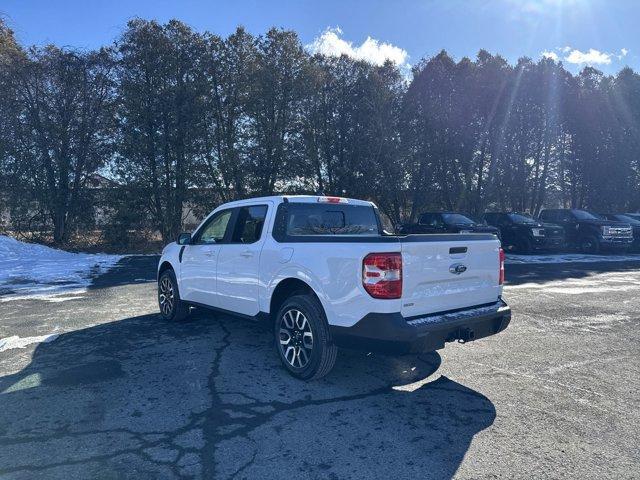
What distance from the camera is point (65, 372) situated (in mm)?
5004

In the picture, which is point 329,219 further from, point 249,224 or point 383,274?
point 383,274

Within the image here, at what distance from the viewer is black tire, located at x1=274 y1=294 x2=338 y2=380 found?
4.44 metres

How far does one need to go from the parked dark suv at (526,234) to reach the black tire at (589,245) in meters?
1.61

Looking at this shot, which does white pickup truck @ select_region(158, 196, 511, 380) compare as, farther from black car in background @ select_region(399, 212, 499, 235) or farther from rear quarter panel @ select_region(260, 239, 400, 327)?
black car in background @ select_region(399, 212, 499, 235)

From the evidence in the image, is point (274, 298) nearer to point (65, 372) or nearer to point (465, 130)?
point (65, 372)

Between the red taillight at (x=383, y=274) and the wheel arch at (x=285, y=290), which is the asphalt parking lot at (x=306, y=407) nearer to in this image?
the wheel arch at (x=285, y=290)

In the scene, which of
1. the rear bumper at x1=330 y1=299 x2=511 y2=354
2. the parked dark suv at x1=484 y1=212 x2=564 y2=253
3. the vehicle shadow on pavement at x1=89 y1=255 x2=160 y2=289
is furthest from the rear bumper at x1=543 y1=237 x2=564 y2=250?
the rear bumper at x1=330 y1=299 x2=511 y2=354

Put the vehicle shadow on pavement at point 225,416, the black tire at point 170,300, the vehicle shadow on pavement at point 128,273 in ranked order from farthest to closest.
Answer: the vehicle shadow on pavement at point 128,273 < the black tire at point 170,300 < the vehicle shadow on pavement at point 225,416

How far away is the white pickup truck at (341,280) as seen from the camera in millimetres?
4016

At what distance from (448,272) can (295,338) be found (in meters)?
1.67

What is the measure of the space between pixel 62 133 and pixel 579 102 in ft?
91.7

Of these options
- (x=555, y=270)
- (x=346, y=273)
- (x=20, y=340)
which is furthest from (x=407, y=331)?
(x=555, y=270)

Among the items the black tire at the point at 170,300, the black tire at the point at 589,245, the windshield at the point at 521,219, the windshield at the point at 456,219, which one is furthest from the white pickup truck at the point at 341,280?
the black tire at the point at 589,245

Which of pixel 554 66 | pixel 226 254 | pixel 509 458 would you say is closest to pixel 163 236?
pixel 226 254
